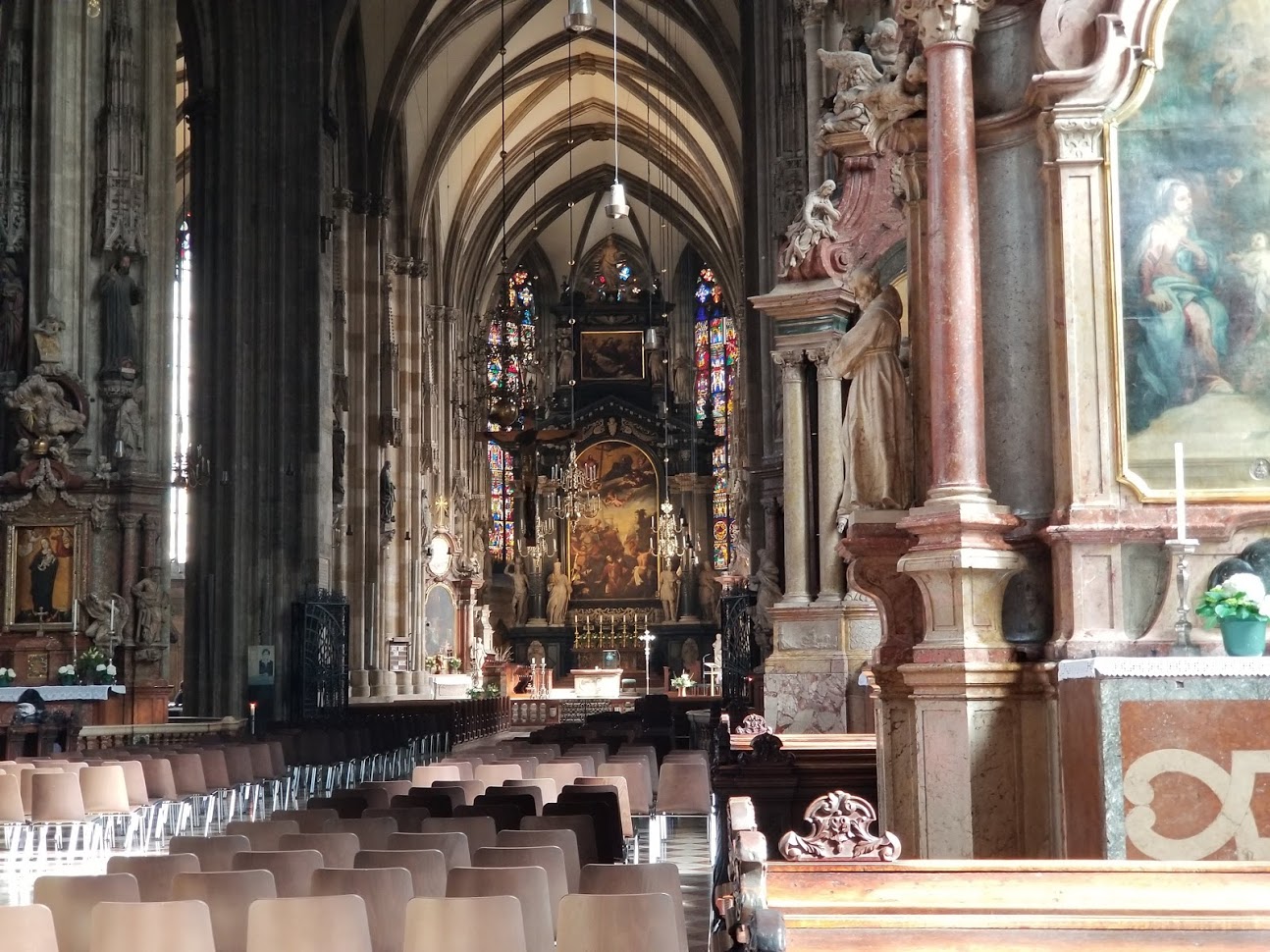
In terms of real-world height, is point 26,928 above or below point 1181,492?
below

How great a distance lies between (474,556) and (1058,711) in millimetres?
43754

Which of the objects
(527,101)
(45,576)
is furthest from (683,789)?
(527,101)

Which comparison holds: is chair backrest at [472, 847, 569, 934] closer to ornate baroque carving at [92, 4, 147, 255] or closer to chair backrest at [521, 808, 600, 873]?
chair backrest at [521, 808, 600, 873]

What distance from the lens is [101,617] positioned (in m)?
20.9

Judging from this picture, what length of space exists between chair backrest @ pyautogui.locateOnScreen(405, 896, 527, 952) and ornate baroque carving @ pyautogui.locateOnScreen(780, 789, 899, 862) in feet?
2.80

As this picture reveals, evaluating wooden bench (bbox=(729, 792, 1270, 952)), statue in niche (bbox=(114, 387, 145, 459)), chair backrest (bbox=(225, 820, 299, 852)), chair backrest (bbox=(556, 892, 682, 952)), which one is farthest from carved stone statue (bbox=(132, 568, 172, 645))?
chair backrest (bbox=(556, 892, 682, 952))

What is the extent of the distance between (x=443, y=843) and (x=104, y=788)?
16.3 feet

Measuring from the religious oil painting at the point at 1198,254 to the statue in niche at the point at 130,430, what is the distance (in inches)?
637

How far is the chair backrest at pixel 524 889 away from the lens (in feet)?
17.2

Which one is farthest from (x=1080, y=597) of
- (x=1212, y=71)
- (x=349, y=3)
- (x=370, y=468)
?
(x=370, y=468)

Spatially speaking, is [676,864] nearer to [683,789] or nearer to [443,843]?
[683,789]

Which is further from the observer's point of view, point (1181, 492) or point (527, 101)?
point (527, 101)

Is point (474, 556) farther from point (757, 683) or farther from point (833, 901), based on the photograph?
point (833, 901)

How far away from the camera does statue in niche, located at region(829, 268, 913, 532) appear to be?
26.5 feet
